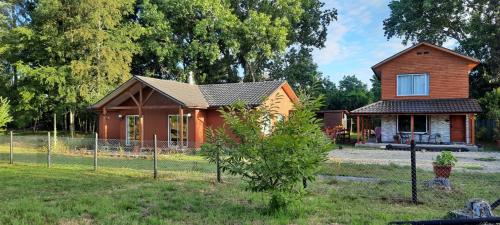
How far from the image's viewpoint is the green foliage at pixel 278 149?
20.9 ft

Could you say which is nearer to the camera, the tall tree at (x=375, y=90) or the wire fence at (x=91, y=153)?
the wire fence at (x=91, y=153)

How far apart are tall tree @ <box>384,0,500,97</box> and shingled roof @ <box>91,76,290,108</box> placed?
16115 mm

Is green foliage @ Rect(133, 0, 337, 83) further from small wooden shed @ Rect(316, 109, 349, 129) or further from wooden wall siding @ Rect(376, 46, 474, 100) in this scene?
wooden wall siding @ Rect(376, 46, 474, 100)

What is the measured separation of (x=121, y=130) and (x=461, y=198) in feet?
70.9

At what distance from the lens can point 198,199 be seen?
26.2 ft

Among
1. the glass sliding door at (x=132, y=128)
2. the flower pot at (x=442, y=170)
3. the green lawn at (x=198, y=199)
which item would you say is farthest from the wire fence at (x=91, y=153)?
the flower pot at (x=442, y=170)

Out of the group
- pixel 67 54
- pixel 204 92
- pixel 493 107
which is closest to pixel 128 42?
pixel 67 54

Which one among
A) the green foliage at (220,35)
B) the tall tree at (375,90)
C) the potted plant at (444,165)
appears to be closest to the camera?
the potted plant at (444,165)

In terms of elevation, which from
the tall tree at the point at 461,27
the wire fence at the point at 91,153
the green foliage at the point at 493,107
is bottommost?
the wire fence at the point at 91,153

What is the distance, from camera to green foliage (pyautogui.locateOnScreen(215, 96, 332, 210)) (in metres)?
6.36

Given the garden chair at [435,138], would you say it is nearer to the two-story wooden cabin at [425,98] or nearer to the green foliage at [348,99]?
the two-story wooden cabin at [425,98]

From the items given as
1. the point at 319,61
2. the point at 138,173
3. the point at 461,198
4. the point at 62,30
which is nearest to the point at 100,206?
the point at 138,173

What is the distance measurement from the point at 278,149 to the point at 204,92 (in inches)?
794

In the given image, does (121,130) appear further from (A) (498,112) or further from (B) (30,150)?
(A) (498,112)
